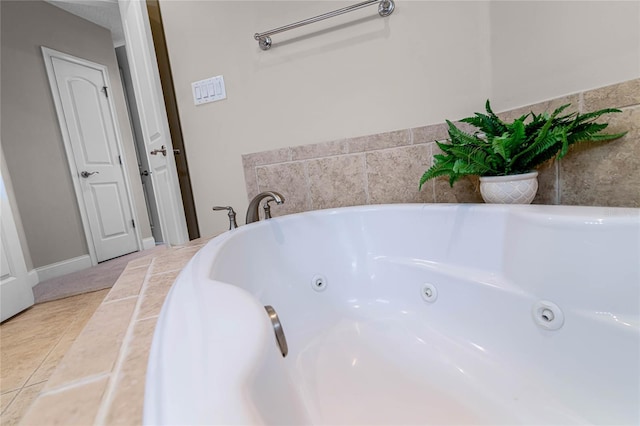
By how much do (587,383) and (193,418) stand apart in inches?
29.8

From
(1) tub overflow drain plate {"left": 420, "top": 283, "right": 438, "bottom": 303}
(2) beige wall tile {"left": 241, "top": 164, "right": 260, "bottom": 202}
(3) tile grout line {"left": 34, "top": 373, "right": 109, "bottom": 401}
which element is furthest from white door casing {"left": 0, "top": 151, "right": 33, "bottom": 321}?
(1) tub overflow drain plate {"left": 420, "top": 283, "right": 438, "bottom": 303}

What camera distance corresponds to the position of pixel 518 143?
0.80 metres

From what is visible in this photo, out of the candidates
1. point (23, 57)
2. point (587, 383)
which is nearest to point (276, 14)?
point (587, 383)

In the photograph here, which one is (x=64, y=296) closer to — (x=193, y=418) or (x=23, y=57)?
(x=23, y=57)

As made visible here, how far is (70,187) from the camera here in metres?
2.61

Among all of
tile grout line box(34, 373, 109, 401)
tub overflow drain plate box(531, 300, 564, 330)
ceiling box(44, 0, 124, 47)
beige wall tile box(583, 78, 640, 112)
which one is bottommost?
tub overflow drain plate box(531, 300, 564, 330)

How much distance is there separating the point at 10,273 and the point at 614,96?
2938 mm

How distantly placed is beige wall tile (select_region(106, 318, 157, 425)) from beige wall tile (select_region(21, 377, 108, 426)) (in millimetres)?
18

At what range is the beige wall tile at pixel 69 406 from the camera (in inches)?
10.8

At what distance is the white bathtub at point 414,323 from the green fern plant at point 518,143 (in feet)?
0.46

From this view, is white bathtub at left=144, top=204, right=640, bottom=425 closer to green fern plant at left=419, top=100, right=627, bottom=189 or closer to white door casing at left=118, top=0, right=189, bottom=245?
green fern plant at left=419, top=100, right=627, bottom=189

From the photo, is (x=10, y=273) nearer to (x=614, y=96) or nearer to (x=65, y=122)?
(x=65, y=122)

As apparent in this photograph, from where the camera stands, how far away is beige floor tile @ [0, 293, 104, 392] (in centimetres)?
114

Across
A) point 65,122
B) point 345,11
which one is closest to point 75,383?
point 345,11
